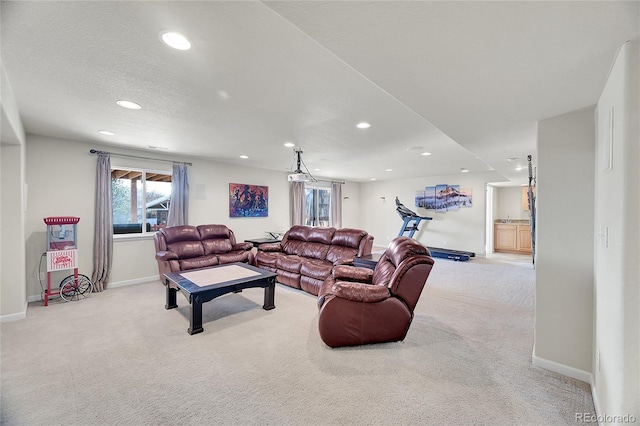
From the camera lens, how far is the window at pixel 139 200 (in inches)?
186

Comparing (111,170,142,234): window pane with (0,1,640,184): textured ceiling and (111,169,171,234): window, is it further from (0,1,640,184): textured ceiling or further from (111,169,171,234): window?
(0,1,640,184): textured ceiling

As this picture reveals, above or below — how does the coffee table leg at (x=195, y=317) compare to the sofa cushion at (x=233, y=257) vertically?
below

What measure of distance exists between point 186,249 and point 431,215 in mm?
6818

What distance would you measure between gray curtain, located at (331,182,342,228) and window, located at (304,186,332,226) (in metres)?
0.11

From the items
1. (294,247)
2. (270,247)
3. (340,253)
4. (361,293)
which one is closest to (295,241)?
(294,247)

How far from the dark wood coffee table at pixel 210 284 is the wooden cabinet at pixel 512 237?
7688 mm

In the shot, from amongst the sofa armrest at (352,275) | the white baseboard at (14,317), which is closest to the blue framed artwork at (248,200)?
the white baseboard at (14,317)

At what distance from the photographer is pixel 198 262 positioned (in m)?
4.53

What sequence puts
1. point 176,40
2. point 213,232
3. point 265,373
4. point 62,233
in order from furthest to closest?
1. point 213,232
2. point 62,233
3. point 265,373
4. point 176,40

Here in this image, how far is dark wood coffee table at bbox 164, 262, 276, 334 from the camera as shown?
2850mm

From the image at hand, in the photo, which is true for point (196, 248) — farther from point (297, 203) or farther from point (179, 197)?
point (297, 203)

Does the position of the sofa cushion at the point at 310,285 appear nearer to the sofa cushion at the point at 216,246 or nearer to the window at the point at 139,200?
the sofa cushion at the point at 216,246

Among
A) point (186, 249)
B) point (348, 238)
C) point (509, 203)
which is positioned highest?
point (509, 203)

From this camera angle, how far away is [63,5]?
1.36 m
